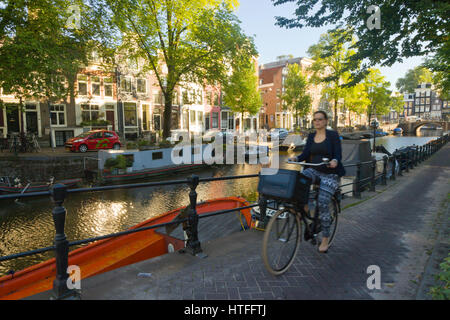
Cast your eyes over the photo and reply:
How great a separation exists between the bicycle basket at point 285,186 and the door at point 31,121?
1025 inches

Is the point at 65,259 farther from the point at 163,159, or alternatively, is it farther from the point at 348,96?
the point at 348,96

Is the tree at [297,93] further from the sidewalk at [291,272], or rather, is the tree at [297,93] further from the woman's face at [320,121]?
the woman's face at [320,121]

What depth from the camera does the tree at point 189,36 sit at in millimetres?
20062

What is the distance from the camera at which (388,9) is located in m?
8.05

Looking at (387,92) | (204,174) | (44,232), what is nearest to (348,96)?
(387,92)

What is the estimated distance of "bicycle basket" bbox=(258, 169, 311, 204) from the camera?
3252 mm

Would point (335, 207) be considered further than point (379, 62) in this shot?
No

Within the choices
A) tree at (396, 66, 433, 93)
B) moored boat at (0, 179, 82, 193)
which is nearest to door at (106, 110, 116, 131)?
moored boat at (0, 179, 82, 193)

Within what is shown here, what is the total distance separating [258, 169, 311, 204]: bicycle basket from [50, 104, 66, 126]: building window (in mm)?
26388

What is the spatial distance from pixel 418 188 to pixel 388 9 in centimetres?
621

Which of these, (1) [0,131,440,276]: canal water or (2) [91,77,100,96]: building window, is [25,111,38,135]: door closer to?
(2) [91,77,100,96]: building window

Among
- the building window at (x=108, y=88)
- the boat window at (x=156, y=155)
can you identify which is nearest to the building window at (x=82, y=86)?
the building window at (x=108, y=88)

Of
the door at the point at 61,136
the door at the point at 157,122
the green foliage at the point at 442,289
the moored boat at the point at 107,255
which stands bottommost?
the moored boat at the point at 107,255

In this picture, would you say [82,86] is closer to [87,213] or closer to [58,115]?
[58,115]
